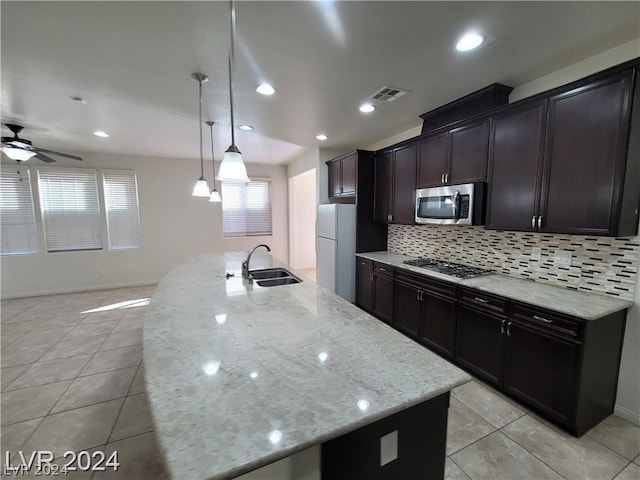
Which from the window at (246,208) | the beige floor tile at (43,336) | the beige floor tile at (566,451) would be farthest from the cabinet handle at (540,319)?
the window at (246,208)

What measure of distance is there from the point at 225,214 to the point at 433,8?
18.0ft

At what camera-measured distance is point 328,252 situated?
14.0 ft

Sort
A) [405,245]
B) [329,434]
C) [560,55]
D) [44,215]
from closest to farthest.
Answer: [329,434]
[560,55]
[405,245]
[44,215]

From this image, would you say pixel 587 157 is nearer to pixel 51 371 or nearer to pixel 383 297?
pixel 383 297

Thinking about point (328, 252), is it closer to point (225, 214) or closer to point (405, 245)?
point (405, 245)

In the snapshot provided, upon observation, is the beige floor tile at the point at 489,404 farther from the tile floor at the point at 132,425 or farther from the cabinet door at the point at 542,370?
the cabinet door at the point at 542,370

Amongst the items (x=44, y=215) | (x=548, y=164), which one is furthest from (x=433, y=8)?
(x=44, y=215)

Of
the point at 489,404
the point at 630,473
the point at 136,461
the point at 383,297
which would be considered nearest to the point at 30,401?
the point at 136,461

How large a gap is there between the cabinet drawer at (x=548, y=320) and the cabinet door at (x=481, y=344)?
145 millimetres

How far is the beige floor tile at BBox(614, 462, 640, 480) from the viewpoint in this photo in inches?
60.7

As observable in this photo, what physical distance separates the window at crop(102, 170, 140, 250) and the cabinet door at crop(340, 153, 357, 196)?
417 centimetres

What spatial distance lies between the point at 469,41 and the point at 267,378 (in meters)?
2.28

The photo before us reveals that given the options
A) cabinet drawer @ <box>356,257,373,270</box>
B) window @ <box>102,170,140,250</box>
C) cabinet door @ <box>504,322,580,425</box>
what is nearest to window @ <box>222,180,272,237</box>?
window @ <box>102,170,140,250</box>

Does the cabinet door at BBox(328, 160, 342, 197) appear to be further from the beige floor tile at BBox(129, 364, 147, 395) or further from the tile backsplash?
the beige floor tile at BBox(129, 364, 147, 395)
